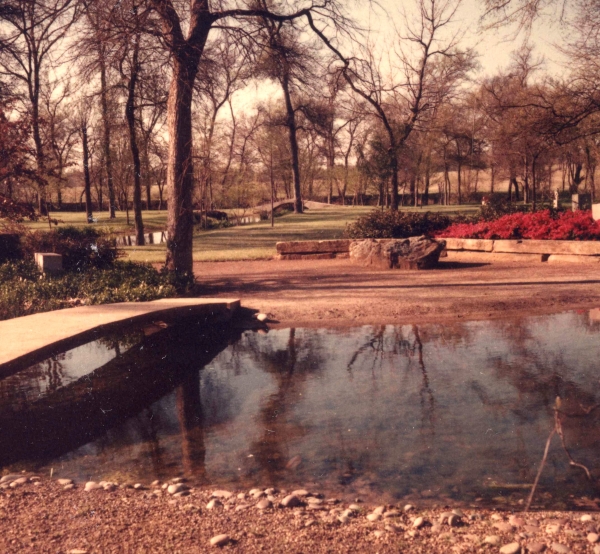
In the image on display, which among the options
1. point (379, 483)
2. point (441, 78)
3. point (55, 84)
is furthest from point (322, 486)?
point (441, 78)

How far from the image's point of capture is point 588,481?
13.0ft

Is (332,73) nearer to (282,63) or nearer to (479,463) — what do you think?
(282,63)

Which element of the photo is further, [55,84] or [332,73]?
[332,73]

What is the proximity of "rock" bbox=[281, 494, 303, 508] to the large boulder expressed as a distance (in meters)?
11.1

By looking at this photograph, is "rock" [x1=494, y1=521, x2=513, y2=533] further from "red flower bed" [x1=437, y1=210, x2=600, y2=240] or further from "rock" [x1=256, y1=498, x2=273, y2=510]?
"red flower bed" [x1=437, y1=210, x2=600, y2=240]

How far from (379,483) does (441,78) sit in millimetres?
34081

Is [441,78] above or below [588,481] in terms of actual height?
above

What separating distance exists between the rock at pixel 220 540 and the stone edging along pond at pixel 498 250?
12.5 meters

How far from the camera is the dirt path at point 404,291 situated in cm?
949

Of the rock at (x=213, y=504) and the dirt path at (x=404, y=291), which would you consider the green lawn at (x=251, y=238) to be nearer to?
the dirt path at (x=404, y=291)

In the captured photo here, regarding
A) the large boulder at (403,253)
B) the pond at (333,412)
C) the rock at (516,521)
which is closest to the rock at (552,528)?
the rock at (516,521)

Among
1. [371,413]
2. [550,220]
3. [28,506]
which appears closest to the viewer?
[28,506]

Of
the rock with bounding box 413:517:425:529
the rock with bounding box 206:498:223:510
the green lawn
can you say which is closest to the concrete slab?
the rock with bounding box 206:498:223:510

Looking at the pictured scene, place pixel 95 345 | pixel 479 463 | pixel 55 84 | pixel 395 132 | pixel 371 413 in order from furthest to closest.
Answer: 1. pixel 395 132
2. pixel 55 84
3. pixel 95 345
4. pixel 371 413
5. pixel 479 463
